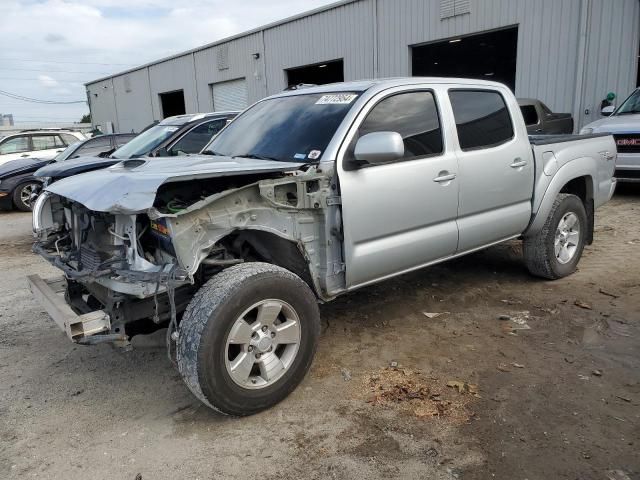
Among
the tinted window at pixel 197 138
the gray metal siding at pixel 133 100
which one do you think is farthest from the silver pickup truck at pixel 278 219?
the gray metal siding at pixel 133 100

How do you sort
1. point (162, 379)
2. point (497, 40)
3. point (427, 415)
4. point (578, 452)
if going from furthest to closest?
point (497, 40) < point (162, 379) < point (427, 415) < point (578, 452)

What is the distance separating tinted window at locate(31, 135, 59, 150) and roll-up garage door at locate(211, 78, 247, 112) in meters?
8.39

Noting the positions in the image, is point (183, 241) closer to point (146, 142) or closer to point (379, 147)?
point (379, 147)

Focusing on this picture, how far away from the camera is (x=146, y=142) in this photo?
845 cm

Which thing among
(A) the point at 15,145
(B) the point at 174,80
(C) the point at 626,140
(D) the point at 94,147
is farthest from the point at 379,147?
(B) the point at 174,80

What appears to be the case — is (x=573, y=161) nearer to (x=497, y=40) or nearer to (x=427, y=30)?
(x=427, y=30)

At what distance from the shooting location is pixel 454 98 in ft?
14.3

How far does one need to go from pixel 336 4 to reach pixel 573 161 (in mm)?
12574

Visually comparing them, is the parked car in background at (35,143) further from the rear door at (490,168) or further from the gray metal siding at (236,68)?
the rear door at (490,168)

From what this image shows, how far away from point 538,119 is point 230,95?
1433 centimetres

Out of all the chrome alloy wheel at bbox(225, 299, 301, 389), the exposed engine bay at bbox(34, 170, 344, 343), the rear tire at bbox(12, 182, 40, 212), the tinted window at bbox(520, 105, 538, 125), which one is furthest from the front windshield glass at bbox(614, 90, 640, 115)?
the rear tire at bbox(12, 182, 40, 212)

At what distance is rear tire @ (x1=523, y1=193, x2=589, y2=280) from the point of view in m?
5.17

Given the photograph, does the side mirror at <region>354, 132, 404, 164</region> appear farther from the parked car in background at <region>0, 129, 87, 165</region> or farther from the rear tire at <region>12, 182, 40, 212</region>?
the parked car in background at <region>0, 129, 87, 165</region>

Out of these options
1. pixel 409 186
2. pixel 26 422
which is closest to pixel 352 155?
pixel 409 186
